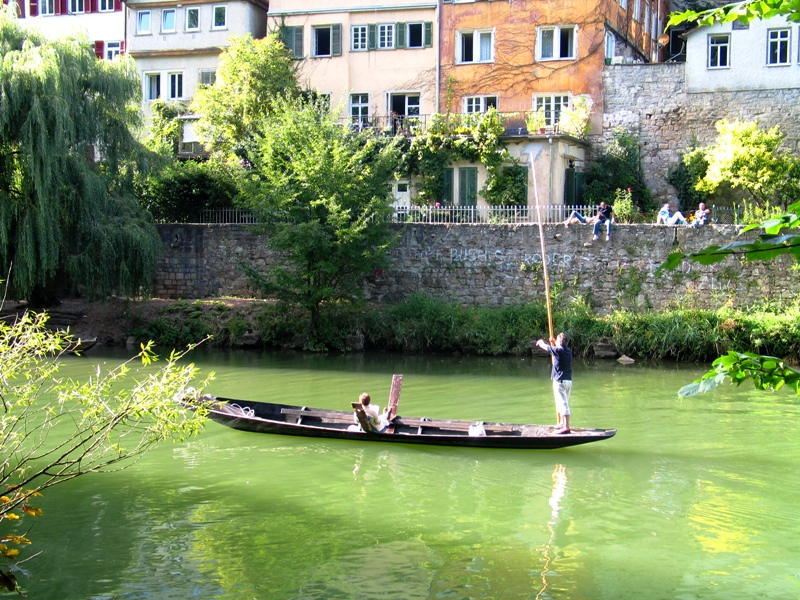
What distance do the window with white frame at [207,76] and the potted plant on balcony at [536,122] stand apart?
13.0 m

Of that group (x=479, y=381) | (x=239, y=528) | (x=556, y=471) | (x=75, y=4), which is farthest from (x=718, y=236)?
(x=75, y=4)

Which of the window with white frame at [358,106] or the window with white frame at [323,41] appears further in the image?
the window with white frame at [323,41]

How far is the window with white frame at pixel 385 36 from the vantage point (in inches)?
1415

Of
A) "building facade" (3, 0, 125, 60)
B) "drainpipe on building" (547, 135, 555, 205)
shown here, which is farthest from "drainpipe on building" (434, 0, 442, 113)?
"building facade" (3, 0, 125, 60)

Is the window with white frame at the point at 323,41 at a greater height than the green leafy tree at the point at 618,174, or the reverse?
the window with white frame at the point at 323,41

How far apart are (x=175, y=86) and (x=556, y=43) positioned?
1511 centimetres

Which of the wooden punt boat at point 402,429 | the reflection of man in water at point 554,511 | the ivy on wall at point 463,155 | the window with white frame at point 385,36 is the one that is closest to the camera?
the reflection of man in water at point 554,511

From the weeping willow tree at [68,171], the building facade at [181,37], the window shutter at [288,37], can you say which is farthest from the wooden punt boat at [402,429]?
the building facade at [181,37]

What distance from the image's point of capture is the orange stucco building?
112 ft

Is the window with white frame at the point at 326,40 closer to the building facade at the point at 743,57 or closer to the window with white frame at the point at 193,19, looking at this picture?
the window with white frame at the point at 193,19

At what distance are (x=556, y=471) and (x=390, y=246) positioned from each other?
52.7 ft

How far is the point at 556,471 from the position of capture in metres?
13.9

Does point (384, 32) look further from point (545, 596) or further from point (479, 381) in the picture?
point (545, 596)

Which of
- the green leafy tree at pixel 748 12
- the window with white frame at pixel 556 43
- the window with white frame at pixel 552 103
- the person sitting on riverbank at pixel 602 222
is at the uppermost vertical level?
the window with white frame at pixel 556 43
